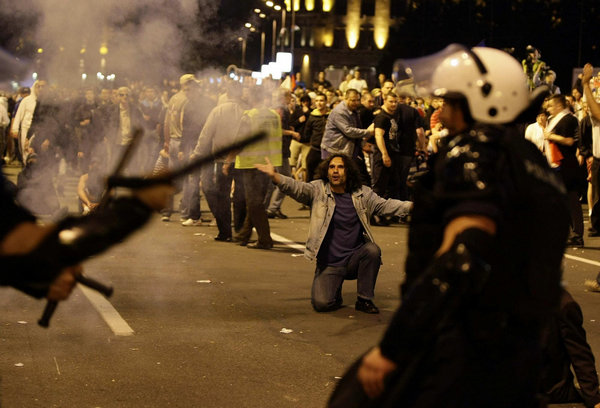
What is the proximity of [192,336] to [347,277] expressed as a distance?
5.96ft

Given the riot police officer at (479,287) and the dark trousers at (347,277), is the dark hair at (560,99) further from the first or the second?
the riot police officer at (479,287)

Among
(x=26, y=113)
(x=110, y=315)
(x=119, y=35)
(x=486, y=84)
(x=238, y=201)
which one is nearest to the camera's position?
(x=486, y=84)

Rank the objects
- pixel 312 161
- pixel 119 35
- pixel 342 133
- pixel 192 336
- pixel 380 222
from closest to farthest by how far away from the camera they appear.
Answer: pixel 192 336, pixel 119 35, pixel 342 133, pixel 380 222, pixel 312 161

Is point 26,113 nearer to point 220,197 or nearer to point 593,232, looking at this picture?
point 220,197

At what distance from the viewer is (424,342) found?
303 centimetres

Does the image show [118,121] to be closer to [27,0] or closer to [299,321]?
[27,0]

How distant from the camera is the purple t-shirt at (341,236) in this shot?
28.3 ft

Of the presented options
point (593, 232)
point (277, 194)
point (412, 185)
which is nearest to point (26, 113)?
point (277, 194)

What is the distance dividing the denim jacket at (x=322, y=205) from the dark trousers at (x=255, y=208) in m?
3.49

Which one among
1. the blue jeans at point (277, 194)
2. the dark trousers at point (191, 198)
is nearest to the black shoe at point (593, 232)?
the blue jeans at point (277, 194)

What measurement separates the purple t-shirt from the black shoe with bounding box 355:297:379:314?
0.37 m

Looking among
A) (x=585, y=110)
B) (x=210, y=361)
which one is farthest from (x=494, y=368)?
(x=585, y=110)

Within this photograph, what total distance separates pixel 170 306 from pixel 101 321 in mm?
800

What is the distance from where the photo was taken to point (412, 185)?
12.0 ft
